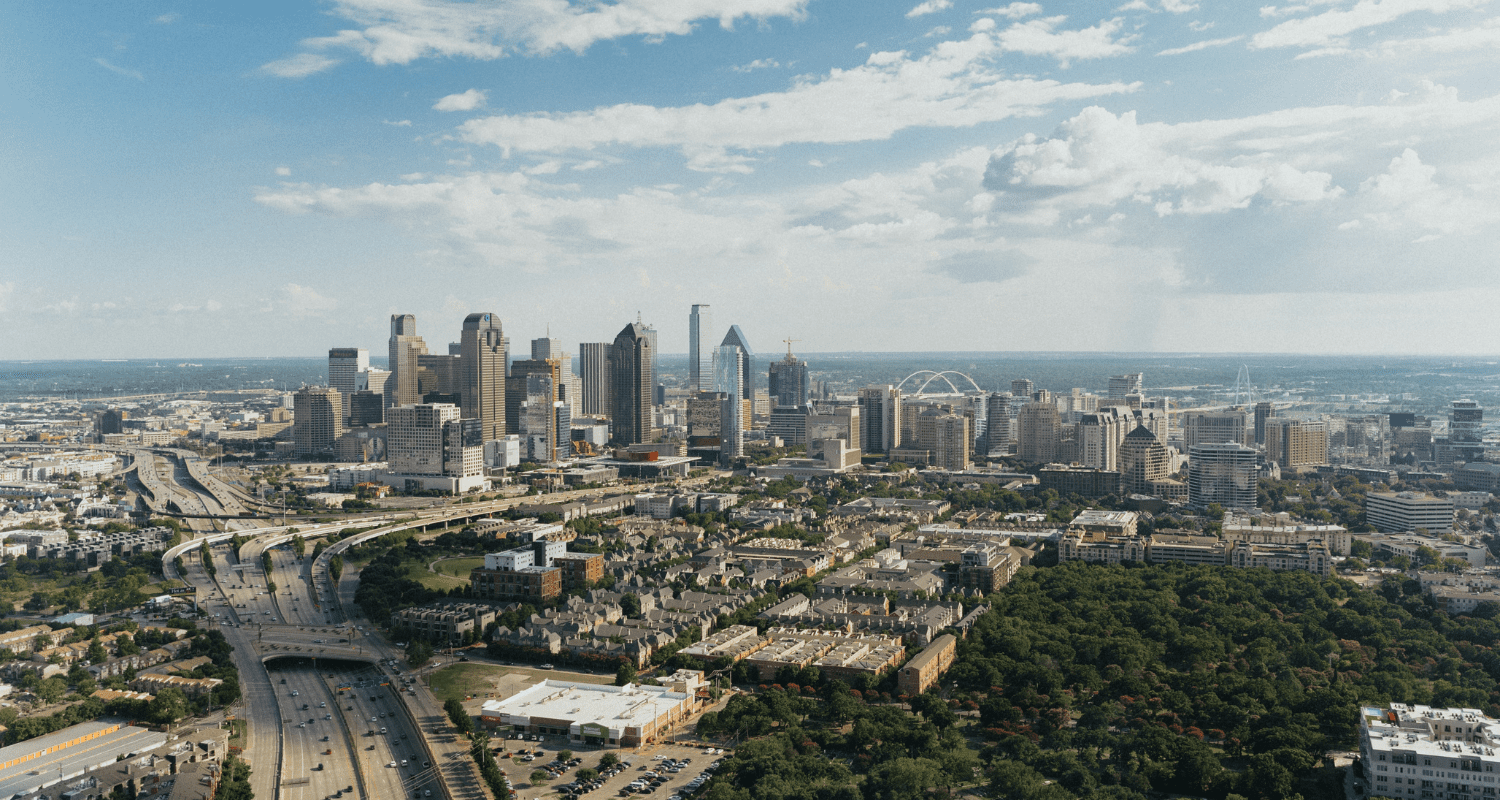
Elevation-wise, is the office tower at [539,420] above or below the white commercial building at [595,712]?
above

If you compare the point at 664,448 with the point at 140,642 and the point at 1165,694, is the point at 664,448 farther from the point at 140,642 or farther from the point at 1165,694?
the point at 1165,694

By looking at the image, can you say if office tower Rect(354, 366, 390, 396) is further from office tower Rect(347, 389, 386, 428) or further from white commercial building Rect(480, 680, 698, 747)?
white commercial building Rect(480, 680, 698, 747)

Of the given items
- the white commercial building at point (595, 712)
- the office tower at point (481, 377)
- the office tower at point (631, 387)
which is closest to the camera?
the white commercial building at point (595, 712)

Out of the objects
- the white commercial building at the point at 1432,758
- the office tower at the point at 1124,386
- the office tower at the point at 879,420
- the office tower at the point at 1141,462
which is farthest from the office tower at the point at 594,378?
the white commercial building at the point at 1432,758

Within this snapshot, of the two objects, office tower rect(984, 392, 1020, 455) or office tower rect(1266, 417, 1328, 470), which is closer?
office tower rect(1266, 417, 1328, 470)

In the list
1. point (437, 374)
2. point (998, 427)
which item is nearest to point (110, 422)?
point (437, 374)

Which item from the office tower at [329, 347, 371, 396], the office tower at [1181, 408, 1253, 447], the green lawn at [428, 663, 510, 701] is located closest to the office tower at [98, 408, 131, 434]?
the office tower at [329, 347, 371, 396]

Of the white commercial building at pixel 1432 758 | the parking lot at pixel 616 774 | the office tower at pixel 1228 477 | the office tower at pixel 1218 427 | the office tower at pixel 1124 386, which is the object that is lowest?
the parking lot at pixel 616 774

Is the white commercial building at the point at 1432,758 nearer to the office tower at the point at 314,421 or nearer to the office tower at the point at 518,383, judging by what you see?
the office tower at the point at 518,383
